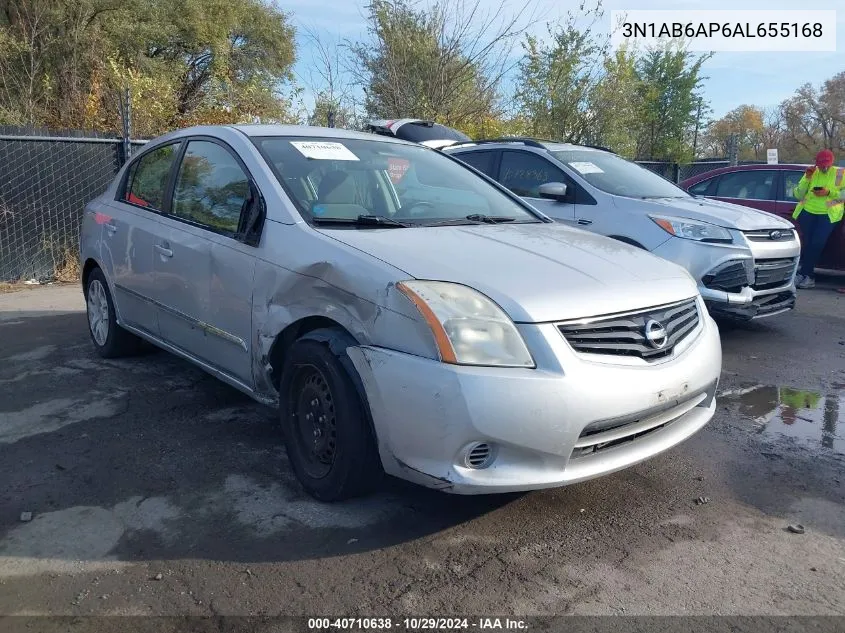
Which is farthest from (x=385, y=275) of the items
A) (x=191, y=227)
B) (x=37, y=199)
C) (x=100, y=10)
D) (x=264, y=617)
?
(x=100, y=10)

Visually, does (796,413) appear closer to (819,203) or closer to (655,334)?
(655,334)

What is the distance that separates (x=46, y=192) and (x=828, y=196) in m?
9.68

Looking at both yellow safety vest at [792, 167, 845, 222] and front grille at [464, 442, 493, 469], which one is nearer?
front grille at [464, 442, 493, 469]

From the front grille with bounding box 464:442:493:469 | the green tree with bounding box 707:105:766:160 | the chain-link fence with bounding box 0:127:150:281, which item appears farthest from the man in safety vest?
the green tree with bounding box 707:105:766:160

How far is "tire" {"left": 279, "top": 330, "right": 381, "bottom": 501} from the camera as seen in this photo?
291 cm

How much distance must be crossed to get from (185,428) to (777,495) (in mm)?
3110

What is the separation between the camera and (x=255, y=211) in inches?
142

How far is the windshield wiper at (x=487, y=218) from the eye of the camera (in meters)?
3.90

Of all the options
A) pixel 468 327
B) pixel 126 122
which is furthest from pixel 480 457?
pixel 126 122

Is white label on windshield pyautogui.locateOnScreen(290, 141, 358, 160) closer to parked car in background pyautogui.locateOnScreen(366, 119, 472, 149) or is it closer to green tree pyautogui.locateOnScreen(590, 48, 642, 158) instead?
parked car in background pyautogui.locateOnScreen(366, 119, 472, 149)

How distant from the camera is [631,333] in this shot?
9.56 ft

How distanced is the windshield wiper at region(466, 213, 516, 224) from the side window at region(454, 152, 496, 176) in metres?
3.44

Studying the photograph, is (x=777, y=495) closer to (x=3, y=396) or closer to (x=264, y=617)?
(x=264, y=617)

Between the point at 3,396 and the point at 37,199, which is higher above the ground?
the point at 37,199
